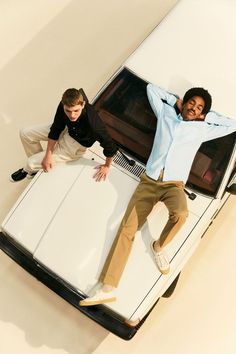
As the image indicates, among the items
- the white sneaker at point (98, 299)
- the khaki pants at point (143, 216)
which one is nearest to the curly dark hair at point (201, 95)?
the khaki pants at point (143, 216)

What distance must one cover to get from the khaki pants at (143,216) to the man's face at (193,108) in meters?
0.58

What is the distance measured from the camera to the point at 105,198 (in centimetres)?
362

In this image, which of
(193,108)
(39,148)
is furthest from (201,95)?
(39,148)

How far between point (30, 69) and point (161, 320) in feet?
10.6

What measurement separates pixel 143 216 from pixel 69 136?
36.6 inches

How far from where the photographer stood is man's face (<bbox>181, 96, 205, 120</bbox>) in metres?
3.59

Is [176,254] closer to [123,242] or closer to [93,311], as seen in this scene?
[123,242]

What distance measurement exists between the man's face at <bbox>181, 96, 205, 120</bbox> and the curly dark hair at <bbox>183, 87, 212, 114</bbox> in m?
0.02

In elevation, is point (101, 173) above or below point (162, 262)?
above

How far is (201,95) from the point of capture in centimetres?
357

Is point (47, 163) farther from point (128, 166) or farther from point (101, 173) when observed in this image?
point (128, 166)

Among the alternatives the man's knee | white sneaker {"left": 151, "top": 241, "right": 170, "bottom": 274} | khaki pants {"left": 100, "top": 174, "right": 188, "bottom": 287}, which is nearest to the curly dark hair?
khaki pants {"left": 100, "top": 174, "right": 188, "bottom": 287}

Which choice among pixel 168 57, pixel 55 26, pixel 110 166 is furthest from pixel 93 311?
pixel 55 26

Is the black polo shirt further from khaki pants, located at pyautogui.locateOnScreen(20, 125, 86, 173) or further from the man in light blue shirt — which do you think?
the man in light blue shirt
